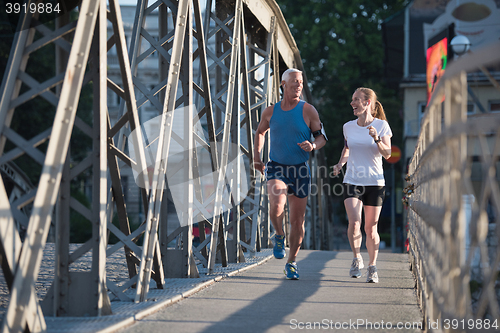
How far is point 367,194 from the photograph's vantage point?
5840mm

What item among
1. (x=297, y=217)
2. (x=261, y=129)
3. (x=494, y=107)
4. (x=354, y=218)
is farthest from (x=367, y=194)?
(x=494, y=107)

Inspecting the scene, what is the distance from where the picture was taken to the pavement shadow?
343cm

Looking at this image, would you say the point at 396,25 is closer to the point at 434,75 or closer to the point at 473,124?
the point at 434,75

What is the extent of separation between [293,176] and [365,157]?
0.72 m

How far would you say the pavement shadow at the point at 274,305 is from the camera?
11.3ft

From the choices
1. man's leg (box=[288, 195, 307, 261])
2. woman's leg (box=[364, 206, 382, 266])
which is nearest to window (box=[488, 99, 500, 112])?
woman's leg (box=[364, 206, 382, 266])

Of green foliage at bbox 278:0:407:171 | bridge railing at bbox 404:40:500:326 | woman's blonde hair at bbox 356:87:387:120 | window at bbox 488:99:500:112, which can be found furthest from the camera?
green foliage at bbox 278:0:407:171

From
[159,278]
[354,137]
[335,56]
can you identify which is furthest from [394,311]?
[335,56]

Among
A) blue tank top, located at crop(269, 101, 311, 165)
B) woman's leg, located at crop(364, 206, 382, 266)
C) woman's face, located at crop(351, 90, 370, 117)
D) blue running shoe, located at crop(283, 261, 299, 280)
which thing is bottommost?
blue running shoe, located at crop(283, 261, 299, 280)

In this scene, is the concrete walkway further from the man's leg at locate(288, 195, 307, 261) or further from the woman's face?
the woman's face

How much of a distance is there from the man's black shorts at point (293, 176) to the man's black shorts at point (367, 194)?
0.44m

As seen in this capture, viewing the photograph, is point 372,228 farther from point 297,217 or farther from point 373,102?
point 373,102

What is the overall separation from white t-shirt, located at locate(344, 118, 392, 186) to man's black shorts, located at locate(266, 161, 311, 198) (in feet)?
1.51

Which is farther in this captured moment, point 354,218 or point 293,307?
point 354,218
